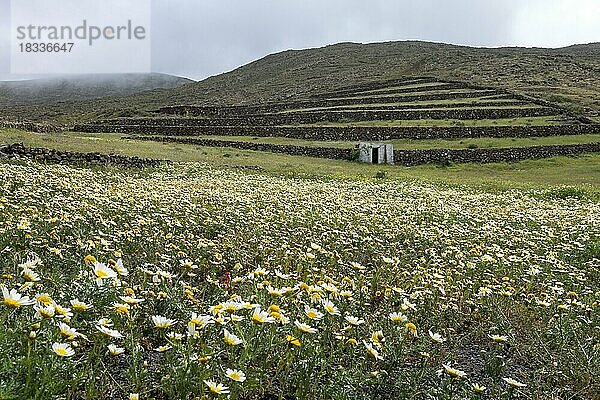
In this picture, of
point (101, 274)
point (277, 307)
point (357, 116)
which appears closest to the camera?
point (101, 274)

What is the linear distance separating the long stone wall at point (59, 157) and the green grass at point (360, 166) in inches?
219

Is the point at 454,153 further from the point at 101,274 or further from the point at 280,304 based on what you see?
the point at 101,274

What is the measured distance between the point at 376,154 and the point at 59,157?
2233cm

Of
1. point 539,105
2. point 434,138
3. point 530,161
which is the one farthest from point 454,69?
point 530,161

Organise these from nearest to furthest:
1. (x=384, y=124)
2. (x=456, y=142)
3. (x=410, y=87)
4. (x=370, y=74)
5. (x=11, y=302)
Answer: (x=11, y=302)
(x=456, y=142)
(x=384, y=124)
(x=410, y=87)
(x=370, y=74)

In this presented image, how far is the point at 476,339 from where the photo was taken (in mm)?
4465

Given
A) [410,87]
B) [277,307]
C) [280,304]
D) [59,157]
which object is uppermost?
[410,87]

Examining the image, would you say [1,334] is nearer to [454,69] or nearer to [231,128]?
[231,128]

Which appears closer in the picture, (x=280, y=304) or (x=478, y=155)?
(x=280, y=304)

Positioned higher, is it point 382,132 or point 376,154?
point 382,132

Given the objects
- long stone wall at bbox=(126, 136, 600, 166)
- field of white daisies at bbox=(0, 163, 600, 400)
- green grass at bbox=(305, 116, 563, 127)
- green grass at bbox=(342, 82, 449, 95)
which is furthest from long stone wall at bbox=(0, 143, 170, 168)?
green grass at bbox=(342, 82, 449, 95)

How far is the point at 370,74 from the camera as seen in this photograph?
10050cm

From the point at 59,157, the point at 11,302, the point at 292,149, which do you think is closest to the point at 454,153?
the point at 292,149

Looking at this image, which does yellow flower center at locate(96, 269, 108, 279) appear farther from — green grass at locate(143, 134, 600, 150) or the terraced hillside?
green grass at locate(143, 134, 600, 150)
